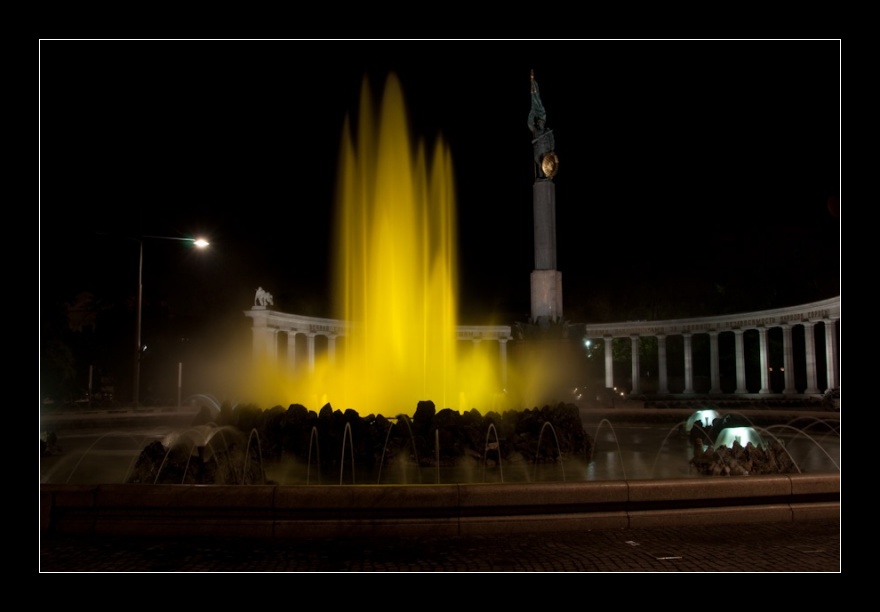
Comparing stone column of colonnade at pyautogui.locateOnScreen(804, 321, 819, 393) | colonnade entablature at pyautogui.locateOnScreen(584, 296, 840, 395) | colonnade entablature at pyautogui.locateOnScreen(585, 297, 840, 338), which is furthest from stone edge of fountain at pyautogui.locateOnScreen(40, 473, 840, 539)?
stone column of colonnade at pyautogui.locateOnScreen(804, 321, 819, 393)

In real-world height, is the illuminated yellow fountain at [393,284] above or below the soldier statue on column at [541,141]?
below

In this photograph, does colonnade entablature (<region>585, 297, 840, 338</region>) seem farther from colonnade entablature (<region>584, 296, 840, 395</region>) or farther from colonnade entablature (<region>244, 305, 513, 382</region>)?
colonnade entablature (<region>244, 305, 513, 382</region>)

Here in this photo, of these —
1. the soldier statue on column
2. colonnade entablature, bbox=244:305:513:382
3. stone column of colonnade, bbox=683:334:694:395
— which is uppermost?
the soldier statue on column

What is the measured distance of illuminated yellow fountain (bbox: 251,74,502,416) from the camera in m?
26.6

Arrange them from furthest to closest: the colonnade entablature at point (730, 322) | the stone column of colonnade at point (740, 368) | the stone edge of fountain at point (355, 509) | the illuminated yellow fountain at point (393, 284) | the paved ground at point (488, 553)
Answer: the stone column of colonnade at point (740, 368) → the colonnade entablature at point (730, 322) → the illuminated yellow fountain at point (393, 284) → the stone edge of fountain at point (355, 509) → the paved ground at point (488, 553)

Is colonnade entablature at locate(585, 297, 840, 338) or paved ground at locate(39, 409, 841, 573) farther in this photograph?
colonnade entablature at locate(585, 297, 840, 338)

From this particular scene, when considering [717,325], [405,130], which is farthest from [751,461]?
[717,325]

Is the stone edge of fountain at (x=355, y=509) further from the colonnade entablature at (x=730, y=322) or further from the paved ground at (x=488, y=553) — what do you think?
the colonnade entablature at (x=730, y=322)

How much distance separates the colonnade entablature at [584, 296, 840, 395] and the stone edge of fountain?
1883 inches

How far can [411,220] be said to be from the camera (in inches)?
1169

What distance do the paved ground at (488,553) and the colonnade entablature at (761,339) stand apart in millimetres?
48239

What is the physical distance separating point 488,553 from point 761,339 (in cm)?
6264

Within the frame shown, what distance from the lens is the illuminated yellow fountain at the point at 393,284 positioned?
26578 millimetres

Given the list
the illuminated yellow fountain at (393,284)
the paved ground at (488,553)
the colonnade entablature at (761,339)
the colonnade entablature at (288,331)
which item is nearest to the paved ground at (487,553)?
the paved ground at (488,553)
